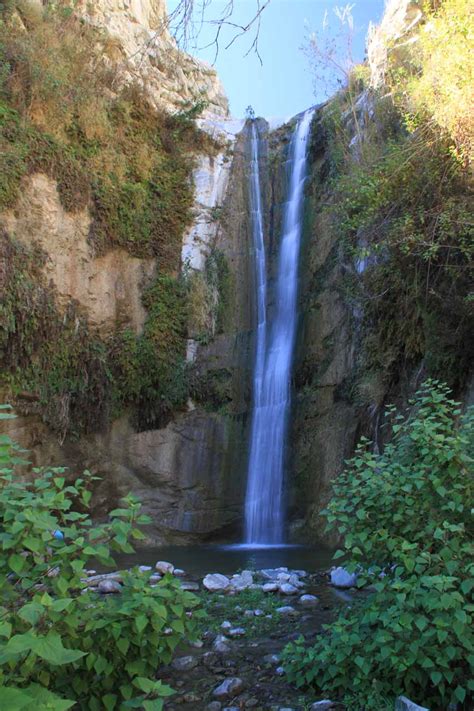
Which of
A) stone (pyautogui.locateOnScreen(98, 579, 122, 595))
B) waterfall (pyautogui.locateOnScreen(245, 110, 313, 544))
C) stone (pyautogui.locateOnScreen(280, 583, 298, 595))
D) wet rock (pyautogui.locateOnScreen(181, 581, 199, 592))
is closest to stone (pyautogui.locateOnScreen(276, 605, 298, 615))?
stone (pyautogui.locateOnScreen(280, 583, 298, 595))

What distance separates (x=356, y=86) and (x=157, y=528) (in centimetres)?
872

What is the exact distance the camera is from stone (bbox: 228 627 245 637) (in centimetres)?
432

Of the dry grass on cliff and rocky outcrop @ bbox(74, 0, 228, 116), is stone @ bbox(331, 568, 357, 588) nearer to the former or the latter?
the dry grass on cliff

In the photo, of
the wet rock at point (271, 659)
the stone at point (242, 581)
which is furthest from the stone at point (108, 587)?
the wet rock at point (271, 659)

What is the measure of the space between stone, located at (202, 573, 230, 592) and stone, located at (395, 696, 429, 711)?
11.0ft

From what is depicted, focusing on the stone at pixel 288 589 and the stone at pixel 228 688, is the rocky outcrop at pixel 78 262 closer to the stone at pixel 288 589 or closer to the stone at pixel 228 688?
the stone at pixel 288 589

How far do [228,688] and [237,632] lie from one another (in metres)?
0.98

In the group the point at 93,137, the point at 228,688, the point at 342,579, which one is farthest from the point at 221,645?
the point at 93,137

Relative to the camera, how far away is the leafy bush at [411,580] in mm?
2574

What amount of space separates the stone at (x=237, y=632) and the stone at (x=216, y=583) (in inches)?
54.3

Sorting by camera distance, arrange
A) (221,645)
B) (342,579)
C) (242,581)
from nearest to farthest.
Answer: (221,645) → (342,579) → (242,581)

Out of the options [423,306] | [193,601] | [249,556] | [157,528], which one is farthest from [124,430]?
[193,601]

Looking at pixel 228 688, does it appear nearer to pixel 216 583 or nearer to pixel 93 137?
pixel 216 583

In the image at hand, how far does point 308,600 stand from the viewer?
5.23 meters
